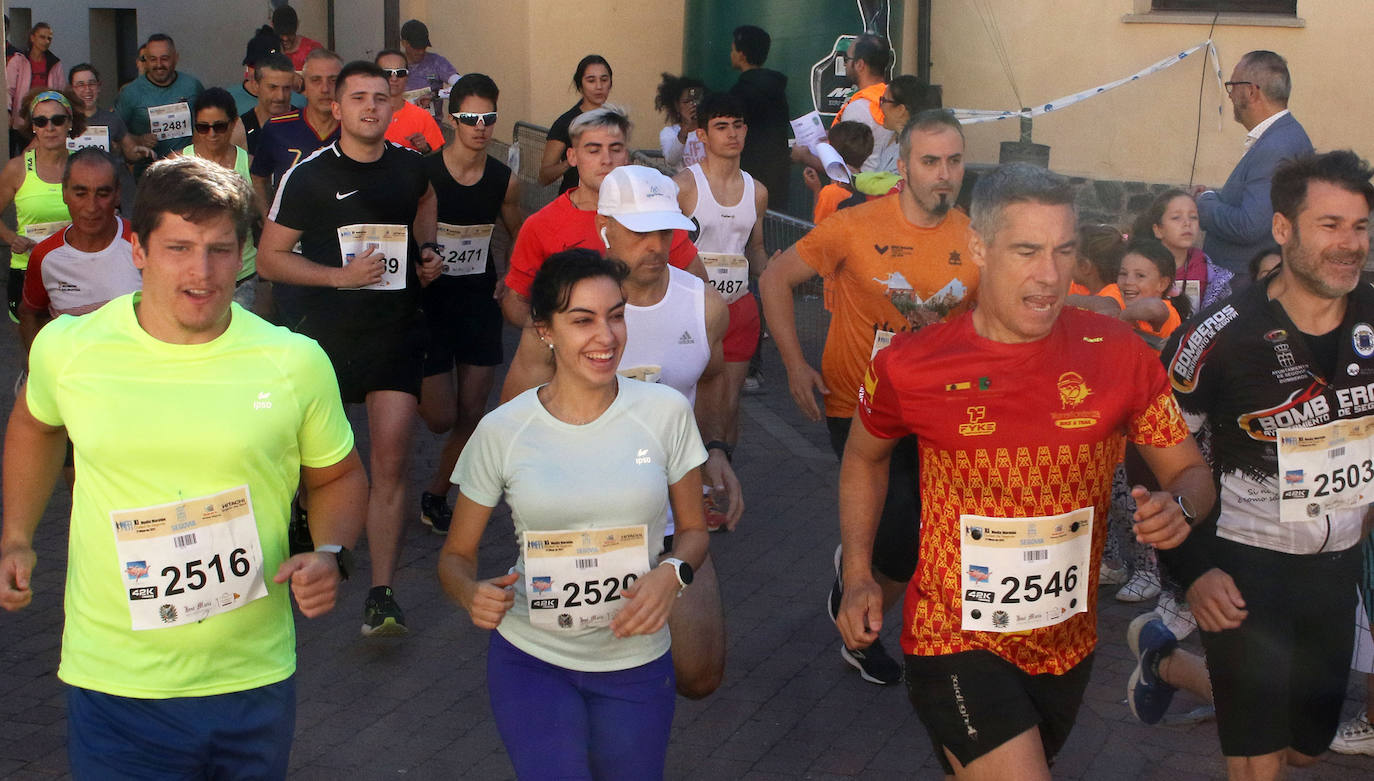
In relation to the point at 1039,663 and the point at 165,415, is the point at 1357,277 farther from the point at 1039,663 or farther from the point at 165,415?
the point at 165,415

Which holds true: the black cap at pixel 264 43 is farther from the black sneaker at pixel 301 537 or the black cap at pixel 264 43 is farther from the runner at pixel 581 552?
the black sneaker at pixel 301 537

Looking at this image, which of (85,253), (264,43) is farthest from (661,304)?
(264,43)

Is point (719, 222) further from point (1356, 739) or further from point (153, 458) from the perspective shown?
point (153, 458)

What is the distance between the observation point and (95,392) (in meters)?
3.44

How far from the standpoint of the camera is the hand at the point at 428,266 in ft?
22.4

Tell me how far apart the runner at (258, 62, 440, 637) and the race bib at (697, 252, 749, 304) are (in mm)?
2354

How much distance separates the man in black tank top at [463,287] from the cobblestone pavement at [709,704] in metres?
0.73

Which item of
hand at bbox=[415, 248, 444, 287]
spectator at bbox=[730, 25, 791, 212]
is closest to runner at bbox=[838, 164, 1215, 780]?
hand at bbox=[415, 248, 444, 287]

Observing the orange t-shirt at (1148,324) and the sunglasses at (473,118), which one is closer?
the orange t-shirt at (1148,324)

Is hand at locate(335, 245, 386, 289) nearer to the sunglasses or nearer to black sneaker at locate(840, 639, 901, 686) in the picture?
the sunglasses

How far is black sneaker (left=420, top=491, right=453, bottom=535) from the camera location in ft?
25.7

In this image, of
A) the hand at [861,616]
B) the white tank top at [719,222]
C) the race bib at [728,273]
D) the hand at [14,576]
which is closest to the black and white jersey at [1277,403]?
the hand at [861,616]

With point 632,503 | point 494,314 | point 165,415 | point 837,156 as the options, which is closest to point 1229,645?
point 632,503

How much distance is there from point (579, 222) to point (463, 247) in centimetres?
149
